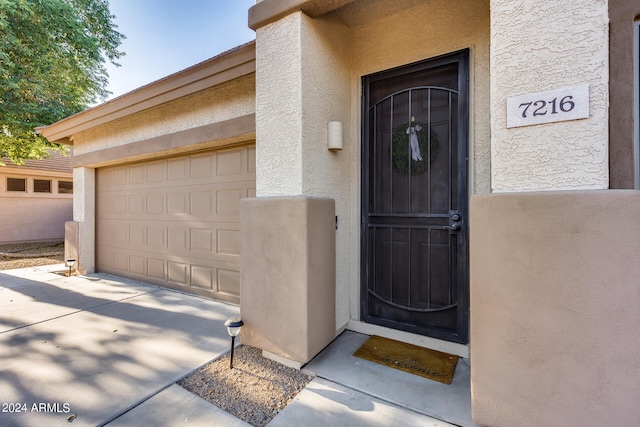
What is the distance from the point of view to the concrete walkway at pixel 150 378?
1.92m

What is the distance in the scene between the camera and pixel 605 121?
1.59 metres

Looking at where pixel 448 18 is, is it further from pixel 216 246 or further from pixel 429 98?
pixel 216 246

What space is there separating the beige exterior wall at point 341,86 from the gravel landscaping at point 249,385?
0.84m

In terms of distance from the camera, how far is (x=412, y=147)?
2918 mm

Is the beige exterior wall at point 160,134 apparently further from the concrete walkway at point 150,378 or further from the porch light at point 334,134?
the concrete walkway at point 150,378

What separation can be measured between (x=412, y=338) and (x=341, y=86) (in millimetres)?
A: 2789

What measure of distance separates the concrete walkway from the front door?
0.55 metres

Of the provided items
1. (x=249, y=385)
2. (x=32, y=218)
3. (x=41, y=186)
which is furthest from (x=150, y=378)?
(x=41, y=186)

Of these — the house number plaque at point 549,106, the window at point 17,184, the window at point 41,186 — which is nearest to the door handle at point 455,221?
the house number plaque at point 549,106

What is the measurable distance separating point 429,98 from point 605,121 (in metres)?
1.49

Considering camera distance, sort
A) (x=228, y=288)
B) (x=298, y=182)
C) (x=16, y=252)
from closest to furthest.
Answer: (x=298, y=182) → (x=228, y=288) → (x=16, y=252)

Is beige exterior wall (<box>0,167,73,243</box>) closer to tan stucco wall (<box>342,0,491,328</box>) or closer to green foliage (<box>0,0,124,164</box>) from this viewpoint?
green foliage (<box>0,0,124,164</box>)

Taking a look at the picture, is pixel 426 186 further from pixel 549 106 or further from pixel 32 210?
pixel 32 210

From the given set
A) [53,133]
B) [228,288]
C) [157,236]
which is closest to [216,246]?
[228,288]
